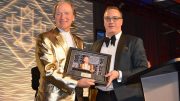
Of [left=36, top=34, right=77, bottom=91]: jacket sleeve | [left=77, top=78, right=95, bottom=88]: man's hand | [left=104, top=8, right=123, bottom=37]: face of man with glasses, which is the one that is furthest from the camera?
[left=104, top=8, right=123, bottom=37]: face of man with glasses

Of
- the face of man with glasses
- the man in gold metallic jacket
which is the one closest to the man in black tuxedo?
the face of man with glasses

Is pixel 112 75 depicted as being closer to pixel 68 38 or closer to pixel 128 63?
pixel 128 63

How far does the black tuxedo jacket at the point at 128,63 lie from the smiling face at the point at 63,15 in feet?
1.21

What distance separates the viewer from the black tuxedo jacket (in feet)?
6.36

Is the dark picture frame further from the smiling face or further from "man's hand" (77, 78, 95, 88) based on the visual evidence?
the smiling face

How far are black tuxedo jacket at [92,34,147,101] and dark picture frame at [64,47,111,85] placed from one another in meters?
0.10

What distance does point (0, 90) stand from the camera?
4.21 meters

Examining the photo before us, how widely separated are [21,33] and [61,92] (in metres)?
2.60

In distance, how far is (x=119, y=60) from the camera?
2.04 metres

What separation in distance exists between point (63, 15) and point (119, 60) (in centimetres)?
47

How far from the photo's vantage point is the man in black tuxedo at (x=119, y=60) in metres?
1.94

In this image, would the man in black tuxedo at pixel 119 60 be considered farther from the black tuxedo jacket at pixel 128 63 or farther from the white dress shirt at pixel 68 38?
the white dress shirt at pixel 68 38

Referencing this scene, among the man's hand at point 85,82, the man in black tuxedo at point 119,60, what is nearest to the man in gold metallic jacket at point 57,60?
the man's hand at point 85,82

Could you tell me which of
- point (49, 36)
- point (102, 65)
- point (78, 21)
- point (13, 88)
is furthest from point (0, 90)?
point (102, 65)
